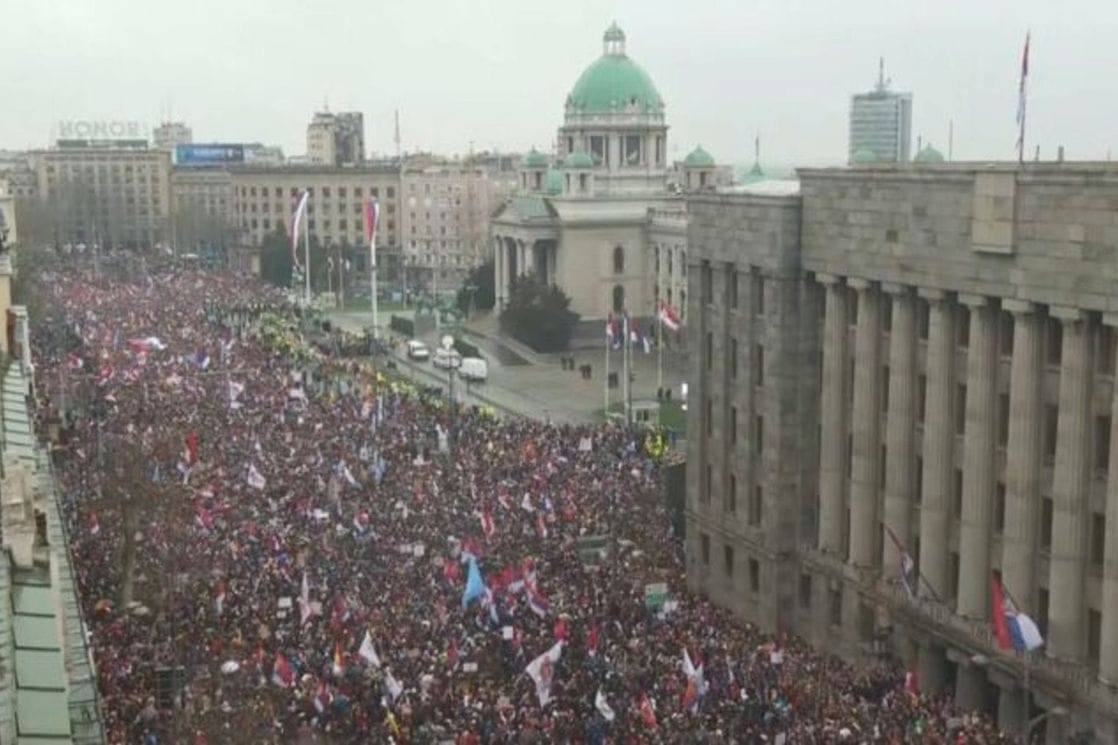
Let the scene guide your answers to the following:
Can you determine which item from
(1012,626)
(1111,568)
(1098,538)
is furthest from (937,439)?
(1111,568)

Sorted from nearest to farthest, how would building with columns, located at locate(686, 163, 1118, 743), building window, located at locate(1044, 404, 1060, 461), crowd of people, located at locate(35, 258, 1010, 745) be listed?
1. crowd of people, located at locate(35, 258, 1010, 745)
2. building with columns, located at locate(686, 163, 1118, 743)
3. building window, located at locate(1044, 404, 1060, 461)

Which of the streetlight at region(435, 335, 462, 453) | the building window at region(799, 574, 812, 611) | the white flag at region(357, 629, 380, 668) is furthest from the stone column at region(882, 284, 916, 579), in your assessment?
the streetlight at region(435, 335, 462, 453)

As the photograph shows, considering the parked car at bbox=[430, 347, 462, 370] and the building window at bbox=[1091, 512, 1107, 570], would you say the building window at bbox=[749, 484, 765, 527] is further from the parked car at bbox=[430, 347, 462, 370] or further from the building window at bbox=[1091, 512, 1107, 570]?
the parked car at bbox=[430, 347, 462, 370]

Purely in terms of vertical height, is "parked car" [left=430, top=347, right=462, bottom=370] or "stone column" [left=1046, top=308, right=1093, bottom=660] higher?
"stone column" [left=1046, top=308, right=1093, bottom=660]

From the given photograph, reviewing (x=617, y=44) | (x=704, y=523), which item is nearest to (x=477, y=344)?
(x=617, y=44)

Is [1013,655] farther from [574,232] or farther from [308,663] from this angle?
[574,232]
